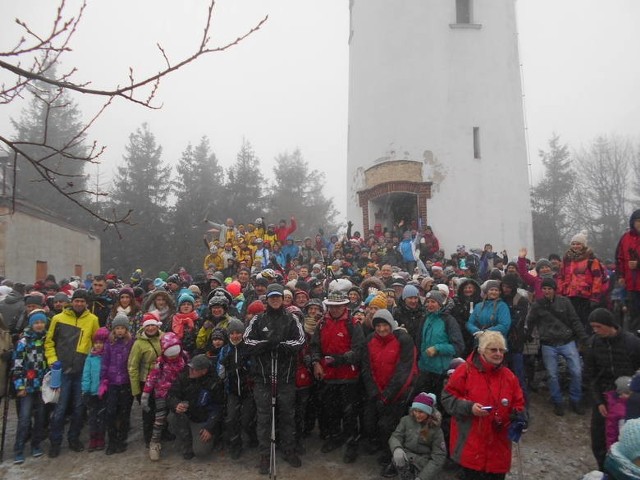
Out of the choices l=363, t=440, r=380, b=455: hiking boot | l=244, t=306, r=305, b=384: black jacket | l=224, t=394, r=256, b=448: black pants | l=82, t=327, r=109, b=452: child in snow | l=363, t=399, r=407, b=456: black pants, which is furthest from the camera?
l=82, t=327, r=109, b=452: child in snow

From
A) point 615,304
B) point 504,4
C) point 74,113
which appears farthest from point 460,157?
point 74,113

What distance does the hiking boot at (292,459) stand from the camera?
525 centimetres

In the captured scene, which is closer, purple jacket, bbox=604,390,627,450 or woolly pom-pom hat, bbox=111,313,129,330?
purple jacket, bbox=604,390,627,450

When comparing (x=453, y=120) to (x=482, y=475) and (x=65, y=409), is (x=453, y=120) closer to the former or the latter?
(x=482, y=475)

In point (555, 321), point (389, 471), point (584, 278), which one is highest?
point (584, 278)

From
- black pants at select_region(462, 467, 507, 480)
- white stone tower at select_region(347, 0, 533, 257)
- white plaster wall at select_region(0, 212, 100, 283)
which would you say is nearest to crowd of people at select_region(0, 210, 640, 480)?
black pants at select_region(462, 467, 507, 480)

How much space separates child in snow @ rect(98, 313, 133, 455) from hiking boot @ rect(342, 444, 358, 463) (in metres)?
2.82

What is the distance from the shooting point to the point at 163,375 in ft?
18.8

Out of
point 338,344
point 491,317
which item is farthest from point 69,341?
point 491,317

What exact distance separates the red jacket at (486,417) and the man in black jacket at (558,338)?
110 inches

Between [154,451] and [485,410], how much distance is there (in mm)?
3955

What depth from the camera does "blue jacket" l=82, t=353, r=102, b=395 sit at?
5.88 metres

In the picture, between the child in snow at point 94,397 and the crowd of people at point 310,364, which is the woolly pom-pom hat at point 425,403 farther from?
the child in snow at point 94,397

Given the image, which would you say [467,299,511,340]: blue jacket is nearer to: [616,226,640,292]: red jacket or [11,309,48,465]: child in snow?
[616,226,640,292]: red jacket
